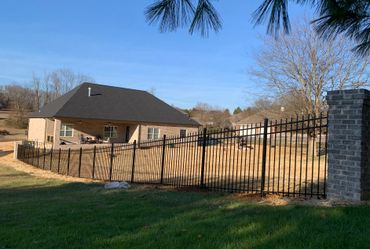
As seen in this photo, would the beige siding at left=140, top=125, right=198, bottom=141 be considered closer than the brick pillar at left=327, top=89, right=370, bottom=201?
No

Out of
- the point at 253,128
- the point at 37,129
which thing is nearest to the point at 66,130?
the point at 37,129

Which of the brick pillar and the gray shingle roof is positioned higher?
the gray shingle roof

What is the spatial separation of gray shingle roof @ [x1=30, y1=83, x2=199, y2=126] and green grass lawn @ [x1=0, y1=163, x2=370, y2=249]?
2577cm

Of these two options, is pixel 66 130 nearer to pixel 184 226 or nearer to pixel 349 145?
pixel 349 145

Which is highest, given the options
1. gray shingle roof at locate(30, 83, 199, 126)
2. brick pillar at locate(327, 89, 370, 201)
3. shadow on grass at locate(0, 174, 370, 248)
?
gray shingle roof at locate(30, 83, 199, 126)

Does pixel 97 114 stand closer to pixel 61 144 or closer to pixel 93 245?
pixel 61 144

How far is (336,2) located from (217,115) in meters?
82.0

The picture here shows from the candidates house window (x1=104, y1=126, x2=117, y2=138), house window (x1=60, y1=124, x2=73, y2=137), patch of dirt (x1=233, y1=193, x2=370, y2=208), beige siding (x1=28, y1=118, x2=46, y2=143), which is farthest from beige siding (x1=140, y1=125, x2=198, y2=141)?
patch of dirt (x1=233, y1=193, x2=370, y2=208)

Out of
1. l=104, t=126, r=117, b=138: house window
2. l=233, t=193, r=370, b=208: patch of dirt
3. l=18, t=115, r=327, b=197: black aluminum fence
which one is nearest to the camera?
l=233, t=193, r=370, b=208: patch of dirt

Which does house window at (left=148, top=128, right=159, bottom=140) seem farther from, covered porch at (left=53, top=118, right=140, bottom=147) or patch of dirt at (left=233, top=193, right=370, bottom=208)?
patch of dirt at (left=233, top=193, right=370, bottom=208)

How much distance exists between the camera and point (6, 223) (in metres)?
6.11

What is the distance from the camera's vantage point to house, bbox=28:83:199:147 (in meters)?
32.3

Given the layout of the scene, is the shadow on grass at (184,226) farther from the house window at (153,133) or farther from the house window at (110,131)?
the house window at (153,133)

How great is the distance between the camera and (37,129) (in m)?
35.6
